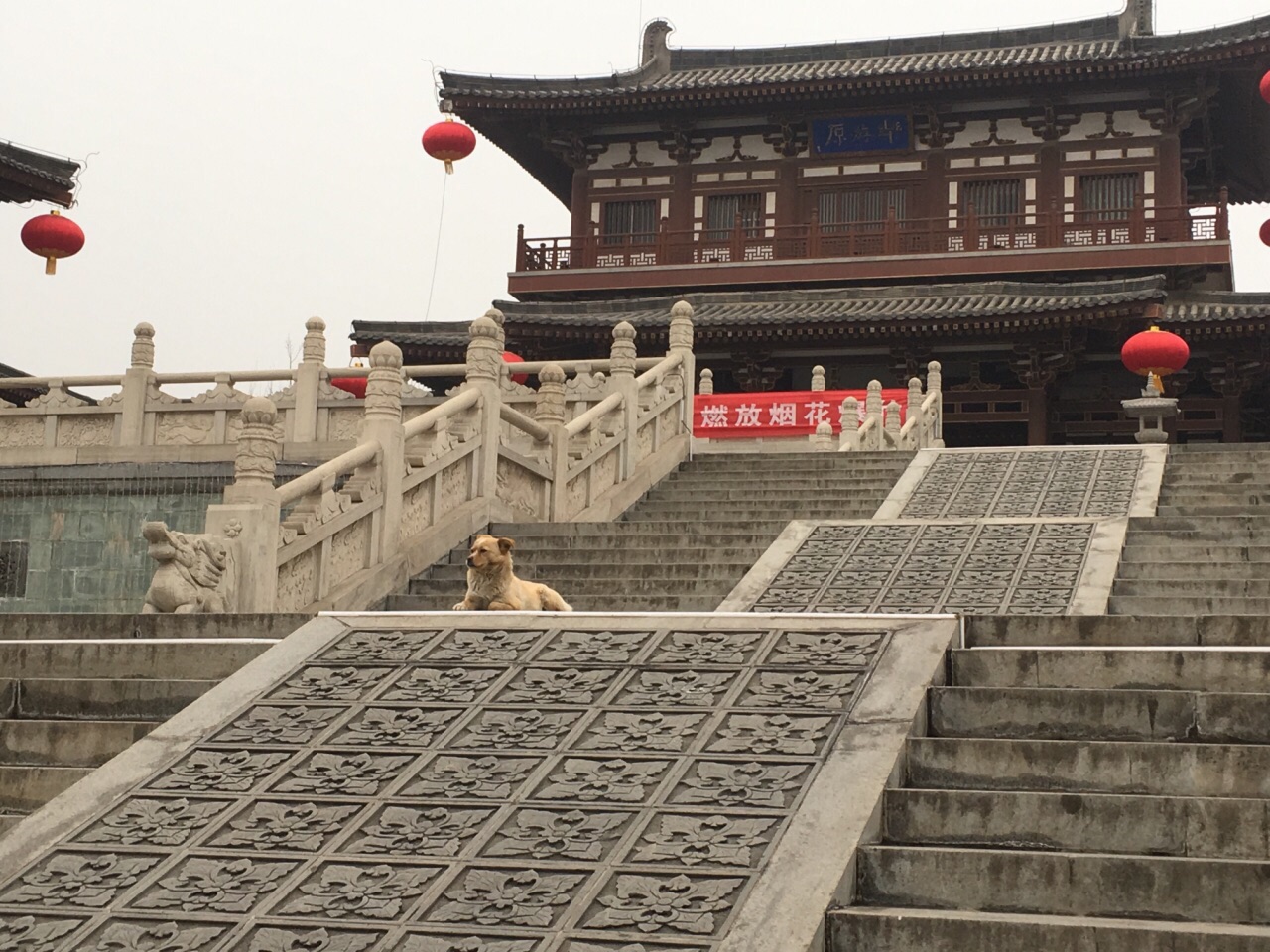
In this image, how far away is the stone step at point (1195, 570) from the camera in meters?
10.8

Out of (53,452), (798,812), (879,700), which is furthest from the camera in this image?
(53,452)

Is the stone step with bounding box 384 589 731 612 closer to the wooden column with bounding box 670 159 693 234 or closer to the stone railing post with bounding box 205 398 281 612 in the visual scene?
the stone railing post with bounding box 205 398 281 612

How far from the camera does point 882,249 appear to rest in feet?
95.6

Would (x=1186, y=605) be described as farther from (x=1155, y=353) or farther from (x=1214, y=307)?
(x=1214, y=307)

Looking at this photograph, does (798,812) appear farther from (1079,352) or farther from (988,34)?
(988,34)

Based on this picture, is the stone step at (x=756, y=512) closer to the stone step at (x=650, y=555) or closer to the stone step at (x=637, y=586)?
the stone step at (x=650, y=555)

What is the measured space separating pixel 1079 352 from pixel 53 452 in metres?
15.4

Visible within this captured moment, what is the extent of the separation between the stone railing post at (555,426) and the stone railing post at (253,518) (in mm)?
4113

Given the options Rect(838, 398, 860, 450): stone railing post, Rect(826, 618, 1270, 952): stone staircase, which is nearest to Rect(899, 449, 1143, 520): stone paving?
Rect(838, 398, 860, 450): stone railing post

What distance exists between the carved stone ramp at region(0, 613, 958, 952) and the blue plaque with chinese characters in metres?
23.7

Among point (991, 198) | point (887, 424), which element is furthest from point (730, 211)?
point (887, 424)

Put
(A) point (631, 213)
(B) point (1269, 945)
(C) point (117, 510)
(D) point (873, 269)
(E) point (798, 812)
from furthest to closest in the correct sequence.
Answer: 1. (A) point (631, 213)
2. (D) point (873, 269)
3. (C) point (117, 510)
4. (E) point (798, 812)
5. (B) point (1269, 945)

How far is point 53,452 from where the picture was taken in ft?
61.4

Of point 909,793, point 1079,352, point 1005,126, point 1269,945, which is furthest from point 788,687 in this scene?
point 1005,126
